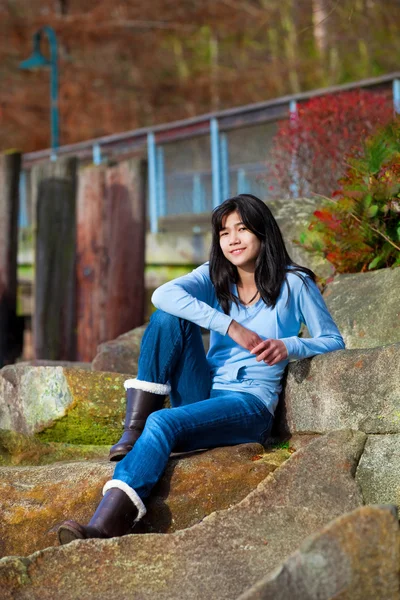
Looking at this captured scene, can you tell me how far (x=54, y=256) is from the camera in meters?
7.64

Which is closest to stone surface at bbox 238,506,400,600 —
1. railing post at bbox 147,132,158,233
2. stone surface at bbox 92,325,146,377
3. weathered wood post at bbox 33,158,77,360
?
stone surface at bbox 92,325,146,377

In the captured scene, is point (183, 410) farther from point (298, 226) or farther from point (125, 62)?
point (125, 62)

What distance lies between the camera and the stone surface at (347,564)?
2738 mm

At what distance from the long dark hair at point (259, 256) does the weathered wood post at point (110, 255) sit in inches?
135

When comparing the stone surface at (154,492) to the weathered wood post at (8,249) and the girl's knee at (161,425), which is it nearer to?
the girl's knee at (161,425)

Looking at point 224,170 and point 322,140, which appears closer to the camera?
point 322,140

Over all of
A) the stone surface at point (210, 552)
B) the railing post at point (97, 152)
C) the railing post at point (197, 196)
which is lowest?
the stone surface at point (210, 552)

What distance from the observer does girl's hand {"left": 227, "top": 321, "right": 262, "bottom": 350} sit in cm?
394

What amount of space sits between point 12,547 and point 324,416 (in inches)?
54.9

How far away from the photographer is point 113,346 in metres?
5.95

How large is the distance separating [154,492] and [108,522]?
34 centimetres

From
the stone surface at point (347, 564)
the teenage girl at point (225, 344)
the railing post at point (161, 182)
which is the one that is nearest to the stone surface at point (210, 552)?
the teenage girl at point (225, 344)

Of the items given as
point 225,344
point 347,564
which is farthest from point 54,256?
point 347,564

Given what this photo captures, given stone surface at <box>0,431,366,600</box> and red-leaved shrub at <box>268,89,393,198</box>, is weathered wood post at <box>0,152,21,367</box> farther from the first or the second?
stone surface at <box>0,431,366,600</box>
